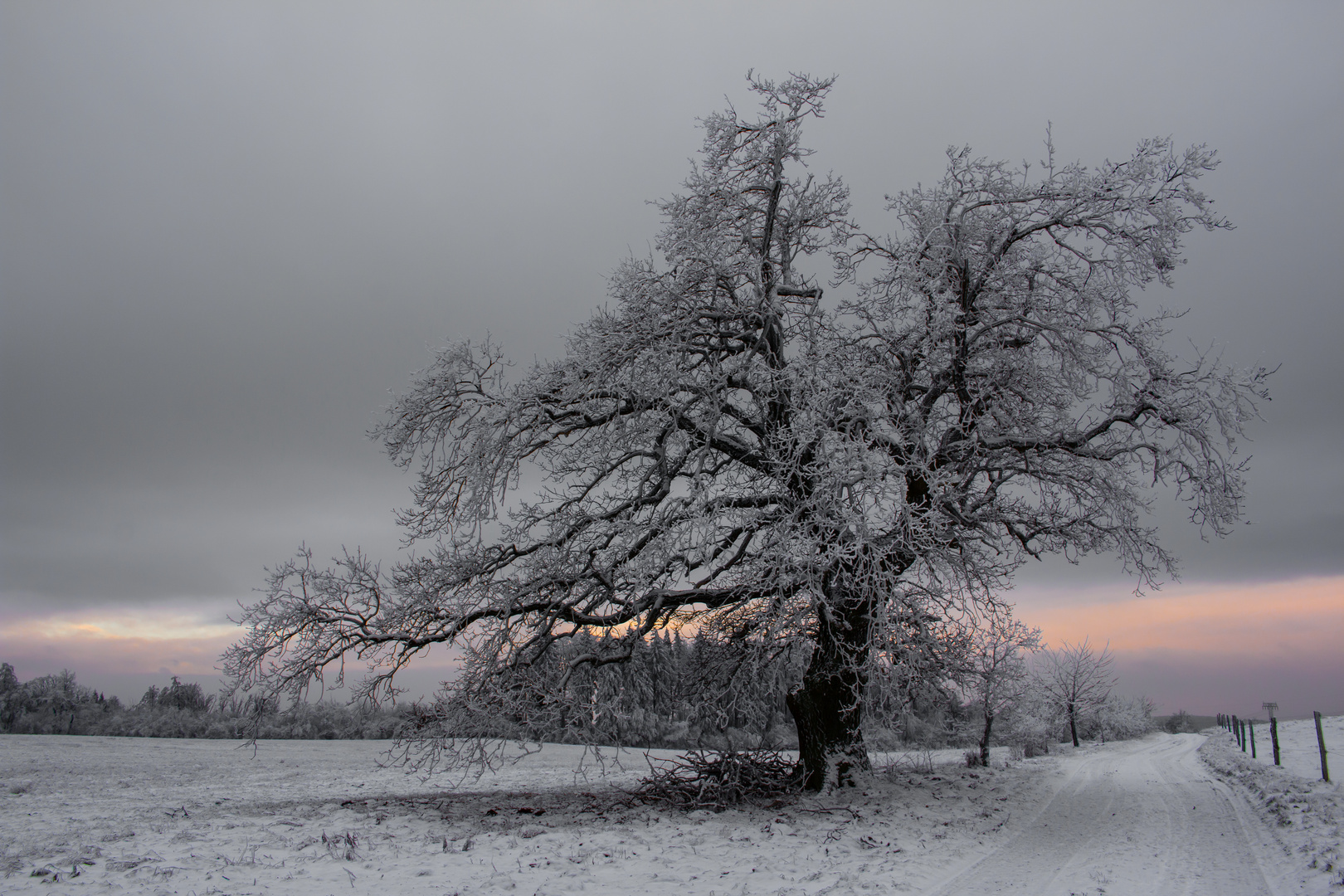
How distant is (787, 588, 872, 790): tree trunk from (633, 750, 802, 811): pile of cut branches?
391 mm

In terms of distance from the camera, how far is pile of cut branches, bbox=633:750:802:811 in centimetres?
1045

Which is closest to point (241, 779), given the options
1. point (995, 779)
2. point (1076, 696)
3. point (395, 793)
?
point (395, 793)

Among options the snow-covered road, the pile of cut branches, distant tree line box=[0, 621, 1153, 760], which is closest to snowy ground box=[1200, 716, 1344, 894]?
the snow-covered road

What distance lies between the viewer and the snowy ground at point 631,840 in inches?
254

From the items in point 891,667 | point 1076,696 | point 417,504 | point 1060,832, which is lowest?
point 1076,696

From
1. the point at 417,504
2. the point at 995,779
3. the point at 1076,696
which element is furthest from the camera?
the point at 1076,696

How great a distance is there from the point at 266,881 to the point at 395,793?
289 inches

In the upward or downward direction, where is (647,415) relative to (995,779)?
upward

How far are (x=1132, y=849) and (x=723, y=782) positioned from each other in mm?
4971

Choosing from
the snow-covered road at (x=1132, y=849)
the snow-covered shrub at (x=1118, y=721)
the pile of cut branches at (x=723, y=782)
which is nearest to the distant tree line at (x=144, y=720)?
the pile of cut branches at (x=723, y=782)

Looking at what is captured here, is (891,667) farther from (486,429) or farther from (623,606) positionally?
(486,429)

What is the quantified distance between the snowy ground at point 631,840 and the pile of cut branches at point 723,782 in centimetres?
54

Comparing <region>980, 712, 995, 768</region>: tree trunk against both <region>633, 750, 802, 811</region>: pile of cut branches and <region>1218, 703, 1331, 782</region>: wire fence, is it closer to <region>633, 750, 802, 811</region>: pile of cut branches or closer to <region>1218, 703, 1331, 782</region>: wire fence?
<region>1218, 703, 1331, 782</region>: wire fence

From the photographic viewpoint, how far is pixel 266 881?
20.7ft
